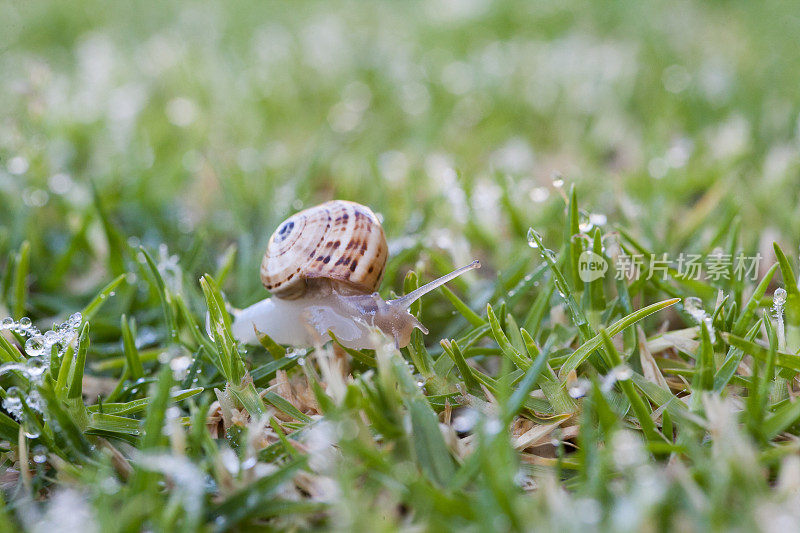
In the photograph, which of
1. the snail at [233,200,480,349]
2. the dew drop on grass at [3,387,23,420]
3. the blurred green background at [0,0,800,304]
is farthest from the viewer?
Result: the blurred green background at [0,0,800,304]

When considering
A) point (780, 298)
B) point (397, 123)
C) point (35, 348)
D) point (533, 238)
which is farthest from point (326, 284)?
point (397, 123)

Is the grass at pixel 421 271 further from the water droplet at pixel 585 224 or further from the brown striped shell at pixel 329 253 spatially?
the brown striped shell at pixel 329 253

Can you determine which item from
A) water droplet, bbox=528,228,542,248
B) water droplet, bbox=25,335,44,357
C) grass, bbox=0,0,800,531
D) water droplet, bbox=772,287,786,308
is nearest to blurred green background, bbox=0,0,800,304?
grass, bbox=0,0,800,531

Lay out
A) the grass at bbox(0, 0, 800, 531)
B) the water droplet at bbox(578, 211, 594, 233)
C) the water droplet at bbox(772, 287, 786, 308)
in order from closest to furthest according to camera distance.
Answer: the grass at bbox(0, 0, 800, 531) < the water droplet at bbox(772, 287, 786, 308) < the water droplet at bbox(578, 211, 594, 233)

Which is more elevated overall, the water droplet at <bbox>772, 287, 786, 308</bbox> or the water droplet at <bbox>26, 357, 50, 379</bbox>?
the water droplet at <bbox>26, 357, 50, 379</bbox>

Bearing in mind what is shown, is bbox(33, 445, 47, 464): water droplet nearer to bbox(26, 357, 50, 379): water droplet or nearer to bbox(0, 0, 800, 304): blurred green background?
bbox(26, 357, 50, 379): water droplet

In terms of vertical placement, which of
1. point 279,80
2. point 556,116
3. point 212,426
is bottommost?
point 212,426

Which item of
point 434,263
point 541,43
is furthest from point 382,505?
point 541,43

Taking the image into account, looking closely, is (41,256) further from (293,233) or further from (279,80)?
(279,80)

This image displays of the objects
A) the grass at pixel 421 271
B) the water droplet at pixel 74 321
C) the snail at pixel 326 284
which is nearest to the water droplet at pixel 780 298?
the grass at pixel 421 271
